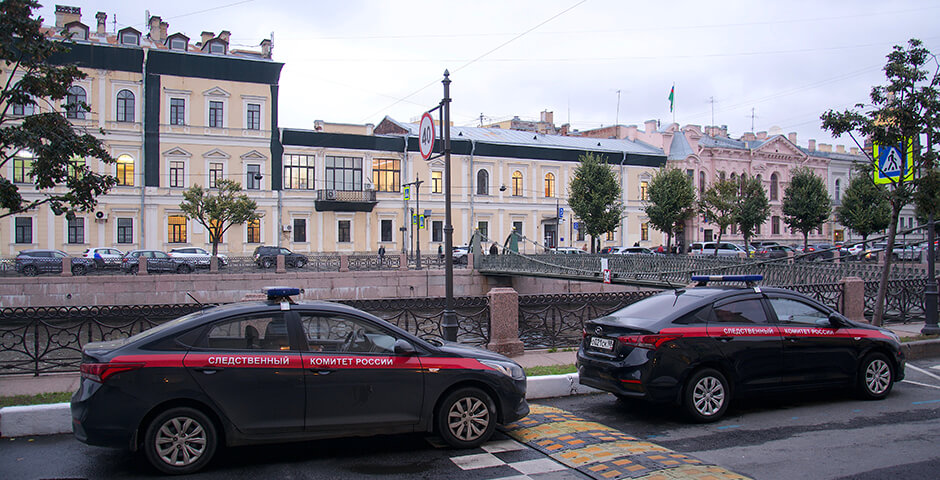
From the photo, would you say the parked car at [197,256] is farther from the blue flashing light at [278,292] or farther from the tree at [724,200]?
the tree at [724,200]

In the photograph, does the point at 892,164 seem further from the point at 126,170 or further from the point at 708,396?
the point at 126,170

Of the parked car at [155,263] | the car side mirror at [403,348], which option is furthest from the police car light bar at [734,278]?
the parked car at [155,263]

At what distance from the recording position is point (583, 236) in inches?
2172

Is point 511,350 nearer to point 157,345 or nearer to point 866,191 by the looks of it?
point 157,345

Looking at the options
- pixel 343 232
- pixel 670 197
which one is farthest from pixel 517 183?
pixel 343 232

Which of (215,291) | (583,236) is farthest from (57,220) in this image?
(583,236)

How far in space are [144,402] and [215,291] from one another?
3033 centimetres

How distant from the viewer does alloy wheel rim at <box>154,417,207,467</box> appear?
5.74 m

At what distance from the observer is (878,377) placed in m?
8.73

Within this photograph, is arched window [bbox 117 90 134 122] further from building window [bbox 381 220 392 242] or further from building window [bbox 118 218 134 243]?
building window [bbox 381 220 392 242]

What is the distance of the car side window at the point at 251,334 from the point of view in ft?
19.9

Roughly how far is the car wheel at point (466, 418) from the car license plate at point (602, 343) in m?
1.82

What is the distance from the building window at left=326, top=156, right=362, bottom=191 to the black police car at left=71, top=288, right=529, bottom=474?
43075 millimetres

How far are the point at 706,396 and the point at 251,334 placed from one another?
500 centimetres
